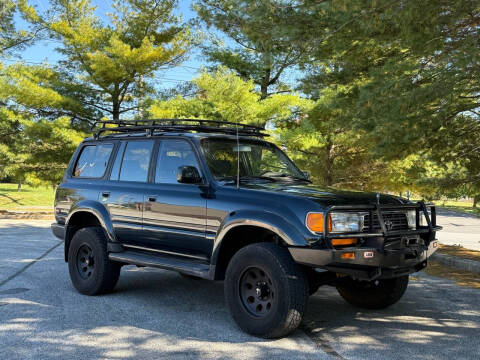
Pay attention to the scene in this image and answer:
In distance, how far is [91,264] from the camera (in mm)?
6762

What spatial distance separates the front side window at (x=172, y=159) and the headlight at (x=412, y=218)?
2339mm

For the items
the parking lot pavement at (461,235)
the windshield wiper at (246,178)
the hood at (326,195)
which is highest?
the windshield wiper at (246,178)

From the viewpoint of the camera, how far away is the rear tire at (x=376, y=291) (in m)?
5.78

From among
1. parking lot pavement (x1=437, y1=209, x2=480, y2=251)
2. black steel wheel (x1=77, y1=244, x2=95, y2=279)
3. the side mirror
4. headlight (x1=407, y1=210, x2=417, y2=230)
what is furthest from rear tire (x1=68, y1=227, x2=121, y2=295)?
parking lot pavement (x1=437, y1=209, x2=480, y2=251)

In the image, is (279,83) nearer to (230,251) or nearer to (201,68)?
(201,68)

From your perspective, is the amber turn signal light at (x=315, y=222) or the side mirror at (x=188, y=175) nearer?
the amber turn signal light at (x=315, y=222)

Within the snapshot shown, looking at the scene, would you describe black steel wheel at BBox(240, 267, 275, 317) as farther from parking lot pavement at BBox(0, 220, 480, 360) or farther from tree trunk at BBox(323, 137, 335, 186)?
tree trunk at BBox(323, 137, 335, 186)

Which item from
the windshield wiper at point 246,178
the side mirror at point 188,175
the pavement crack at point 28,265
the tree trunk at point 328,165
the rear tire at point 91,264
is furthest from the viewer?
the tree trunk at point 328,165

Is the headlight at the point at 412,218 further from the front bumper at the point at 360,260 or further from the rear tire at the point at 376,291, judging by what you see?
the rear tire at the point at 376,291

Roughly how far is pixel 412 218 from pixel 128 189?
334 cm

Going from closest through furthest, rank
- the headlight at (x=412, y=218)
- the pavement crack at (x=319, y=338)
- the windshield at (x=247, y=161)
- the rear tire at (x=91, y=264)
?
the pavement crack at (x=319, y=338) < the headlight at (x=412, y=218) < the windshield at (x=247, y=161) < the rear tire at (x=91, y=264)

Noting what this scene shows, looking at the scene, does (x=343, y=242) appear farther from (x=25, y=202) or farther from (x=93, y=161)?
(x=25, y=202)

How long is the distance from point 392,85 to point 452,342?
15.9 feet

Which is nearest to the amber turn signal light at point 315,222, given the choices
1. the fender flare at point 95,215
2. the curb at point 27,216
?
the fender flare at point 95,215
